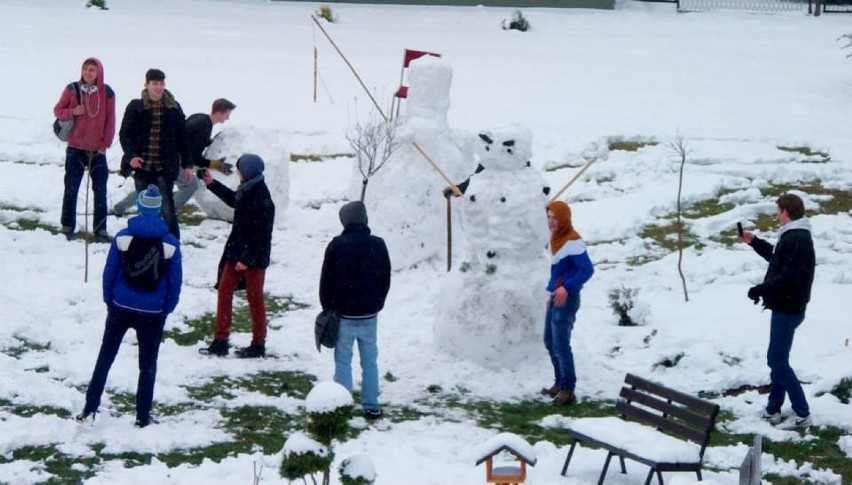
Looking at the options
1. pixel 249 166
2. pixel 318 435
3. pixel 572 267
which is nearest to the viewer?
pixel 318 435

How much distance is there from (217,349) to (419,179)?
349 cm

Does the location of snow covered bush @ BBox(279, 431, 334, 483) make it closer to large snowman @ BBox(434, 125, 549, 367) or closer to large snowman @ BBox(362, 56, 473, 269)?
large snowman @ BBox(434, 125, 549, 367)

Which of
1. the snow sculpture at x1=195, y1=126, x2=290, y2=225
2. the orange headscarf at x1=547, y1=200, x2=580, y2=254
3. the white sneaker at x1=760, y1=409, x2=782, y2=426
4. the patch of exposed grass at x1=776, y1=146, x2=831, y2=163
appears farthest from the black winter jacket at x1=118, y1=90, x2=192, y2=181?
the patch of exposed grass at x1=776, y1=146, x2=831, y2=163

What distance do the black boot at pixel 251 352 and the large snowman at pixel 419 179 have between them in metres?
2.86

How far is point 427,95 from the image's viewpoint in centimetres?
1400

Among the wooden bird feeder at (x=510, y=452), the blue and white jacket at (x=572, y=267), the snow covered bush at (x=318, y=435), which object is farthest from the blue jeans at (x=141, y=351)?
the blue and white jacket at (x=572, y=267)

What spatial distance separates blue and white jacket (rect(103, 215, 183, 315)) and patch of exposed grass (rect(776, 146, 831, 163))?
11189mm

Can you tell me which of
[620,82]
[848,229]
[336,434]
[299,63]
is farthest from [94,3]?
[336,434]

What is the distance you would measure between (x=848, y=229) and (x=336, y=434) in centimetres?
989

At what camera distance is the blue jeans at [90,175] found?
43.8 ft

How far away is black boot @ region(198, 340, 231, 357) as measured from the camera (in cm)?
1098

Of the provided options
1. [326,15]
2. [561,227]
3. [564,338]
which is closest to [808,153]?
[561,227]

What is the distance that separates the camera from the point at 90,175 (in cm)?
1353

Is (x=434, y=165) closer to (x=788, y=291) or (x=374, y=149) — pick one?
(x=374, y=149)
